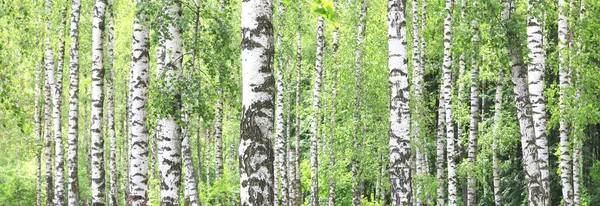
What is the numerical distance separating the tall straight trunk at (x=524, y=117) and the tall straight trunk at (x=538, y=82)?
3.5 inches

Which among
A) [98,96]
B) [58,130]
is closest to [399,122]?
[98,96]

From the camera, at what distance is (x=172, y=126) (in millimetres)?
9375

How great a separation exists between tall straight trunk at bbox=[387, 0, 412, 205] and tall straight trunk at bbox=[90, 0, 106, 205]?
444cm

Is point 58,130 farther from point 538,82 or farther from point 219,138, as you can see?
point 538,82

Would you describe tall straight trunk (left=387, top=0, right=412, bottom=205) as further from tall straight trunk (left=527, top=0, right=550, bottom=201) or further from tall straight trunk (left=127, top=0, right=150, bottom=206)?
tall straight trunk (left=127, top=0, right=150, bottom=206)

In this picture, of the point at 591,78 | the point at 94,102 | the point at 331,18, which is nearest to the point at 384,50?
the point at 591,78

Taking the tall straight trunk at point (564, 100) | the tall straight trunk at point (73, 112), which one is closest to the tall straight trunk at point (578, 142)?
the tall straight trunk at point (564, 100)

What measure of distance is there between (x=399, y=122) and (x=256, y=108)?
430 cm

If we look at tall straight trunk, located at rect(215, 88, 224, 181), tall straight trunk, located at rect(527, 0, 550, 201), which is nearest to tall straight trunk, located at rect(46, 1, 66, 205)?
tall straight trunk, located at rect(215, 88, 224, 181)

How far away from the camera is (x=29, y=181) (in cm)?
3047

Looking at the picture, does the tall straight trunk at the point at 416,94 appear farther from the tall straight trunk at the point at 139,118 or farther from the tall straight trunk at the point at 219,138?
the tall straight trunk at the point at 139,118

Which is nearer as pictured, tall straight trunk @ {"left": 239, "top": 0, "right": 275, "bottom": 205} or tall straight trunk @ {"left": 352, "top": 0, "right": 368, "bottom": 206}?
tall straight trunk @ {"left": 239, "top": 0, "right": 275, "bottom": 205}

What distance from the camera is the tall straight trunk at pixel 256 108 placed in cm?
647

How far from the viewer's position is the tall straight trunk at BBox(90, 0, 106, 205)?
10.7 m
